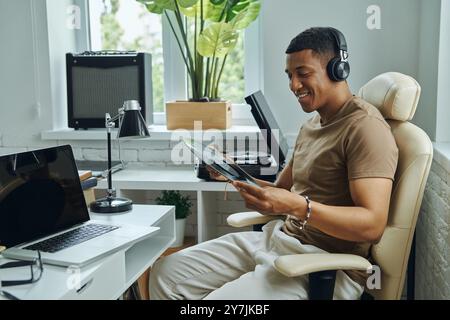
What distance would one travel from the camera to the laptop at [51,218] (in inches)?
52.5

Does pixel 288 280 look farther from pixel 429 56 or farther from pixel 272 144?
pixel 429 56

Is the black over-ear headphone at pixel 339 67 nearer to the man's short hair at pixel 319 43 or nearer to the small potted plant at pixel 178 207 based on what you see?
the man's short hair at pixel 319 43

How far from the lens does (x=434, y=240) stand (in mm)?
1847

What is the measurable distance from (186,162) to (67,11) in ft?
3.44

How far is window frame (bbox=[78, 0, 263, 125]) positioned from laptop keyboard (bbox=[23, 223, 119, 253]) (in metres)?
1.38

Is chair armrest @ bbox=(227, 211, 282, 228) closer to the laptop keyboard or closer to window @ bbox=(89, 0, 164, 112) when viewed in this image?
the laptop keyboard

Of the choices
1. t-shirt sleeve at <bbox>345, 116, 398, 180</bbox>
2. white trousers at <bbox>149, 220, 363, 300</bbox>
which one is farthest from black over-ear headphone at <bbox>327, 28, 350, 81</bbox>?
white trousers at <bbox>149, 220, 363, 300</bbox>

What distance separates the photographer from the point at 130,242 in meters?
1.42

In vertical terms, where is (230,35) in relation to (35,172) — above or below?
above

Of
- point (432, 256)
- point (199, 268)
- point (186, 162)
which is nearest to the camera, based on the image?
point (199, 268)

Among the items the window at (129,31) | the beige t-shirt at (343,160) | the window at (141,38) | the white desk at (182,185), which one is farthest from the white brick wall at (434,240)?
the window at (129,31)

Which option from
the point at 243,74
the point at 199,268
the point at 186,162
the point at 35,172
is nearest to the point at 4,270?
the point at 35,172

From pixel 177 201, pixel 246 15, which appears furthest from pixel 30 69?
pixel 246 15

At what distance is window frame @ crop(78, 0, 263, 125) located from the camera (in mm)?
2742
